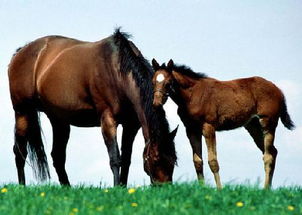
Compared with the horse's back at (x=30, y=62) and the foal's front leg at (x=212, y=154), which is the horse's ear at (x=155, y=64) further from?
the horse's back at (x=30, y=62)

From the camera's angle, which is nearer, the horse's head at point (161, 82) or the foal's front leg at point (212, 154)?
the horse's head at point (161, 82)

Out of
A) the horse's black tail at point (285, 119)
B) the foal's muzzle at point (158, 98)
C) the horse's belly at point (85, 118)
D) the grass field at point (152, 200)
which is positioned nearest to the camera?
the grass field at point (152, 200)

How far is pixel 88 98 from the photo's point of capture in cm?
1203

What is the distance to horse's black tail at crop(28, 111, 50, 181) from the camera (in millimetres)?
13867

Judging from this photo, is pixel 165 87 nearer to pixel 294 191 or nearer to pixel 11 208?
pixel 294 191

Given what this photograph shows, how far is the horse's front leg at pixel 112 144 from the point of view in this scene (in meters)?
11.1

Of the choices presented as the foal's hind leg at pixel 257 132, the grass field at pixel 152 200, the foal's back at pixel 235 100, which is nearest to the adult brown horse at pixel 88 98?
the foal's back at pixel 235 100

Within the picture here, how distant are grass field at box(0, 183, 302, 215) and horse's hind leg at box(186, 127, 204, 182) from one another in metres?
1.44

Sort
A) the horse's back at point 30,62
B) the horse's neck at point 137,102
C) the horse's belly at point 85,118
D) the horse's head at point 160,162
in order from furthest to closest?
the horse's back at point 30,62, the horse's belly at point 85,118, the horse's neck at point 137,102, the horse's head at point 160,162

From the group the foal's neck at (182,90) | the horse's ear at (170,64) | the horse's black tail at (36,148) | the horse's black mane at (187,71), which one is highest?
the horse's ear at (170,64)

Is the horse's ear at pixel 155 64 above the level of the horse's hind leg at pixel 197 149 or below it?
above

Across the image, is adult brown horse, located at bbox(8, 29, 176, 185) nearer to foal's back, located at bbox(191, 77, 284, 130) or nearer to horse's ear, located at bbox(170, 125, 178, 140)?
horse's ear, located at bbox(170, 125, 178, 140)

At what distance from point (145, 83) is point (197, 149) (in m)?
1.44

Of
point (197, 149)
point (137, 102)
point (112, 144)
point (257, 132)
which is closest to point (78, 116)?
point (112, 144)
